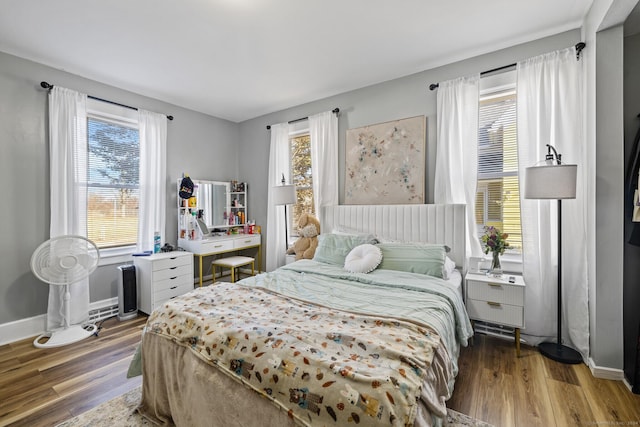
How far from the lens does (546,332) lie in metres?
2.40

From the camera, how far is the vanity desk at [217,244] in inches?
145

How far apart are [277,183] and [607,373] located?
12.6ft

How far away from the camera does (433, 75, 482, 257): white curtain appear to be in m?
2.70

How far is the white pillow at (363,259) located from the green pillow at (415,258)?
9 cm

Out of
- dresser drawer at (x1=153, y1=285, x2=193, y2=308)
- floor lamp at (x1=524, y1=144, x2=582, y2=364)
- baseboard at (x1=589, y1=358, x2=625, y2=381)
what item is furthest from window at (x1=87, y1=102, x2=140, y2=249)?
baseboard at (x1=589, y1=358, x2=625, y2=381)

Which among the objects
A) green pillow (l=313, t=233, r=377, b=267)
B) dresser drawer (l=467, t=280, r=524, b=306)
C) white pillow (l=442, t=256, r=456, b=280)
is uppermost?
green pillow (l=313, t=233, r=377, b=267)

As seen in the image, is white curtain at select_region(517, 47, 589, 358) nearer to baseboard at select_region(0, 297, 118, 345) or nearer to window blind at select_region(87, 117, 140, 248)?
window blind at select_region(87, 117, 140, 248)

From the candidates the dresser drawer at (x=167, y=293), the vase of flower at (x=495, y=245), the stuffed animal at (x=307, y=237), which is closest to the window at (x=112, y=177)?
the dresser drawer at (x=167, y=293)

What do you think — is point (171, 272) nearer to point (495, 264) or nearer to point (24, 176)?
point (24, 176)

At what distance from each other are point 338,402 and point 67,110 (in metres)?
3.78

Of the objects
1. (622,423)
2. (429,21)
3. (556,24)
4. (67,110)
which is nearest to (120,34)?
(67,110)

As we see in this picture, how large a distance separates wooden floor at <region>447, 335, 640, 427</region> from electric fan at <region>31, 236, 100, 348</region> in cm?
336

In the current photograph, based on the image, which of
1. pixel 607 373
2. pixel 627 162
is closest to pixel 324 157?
pixel 627 162

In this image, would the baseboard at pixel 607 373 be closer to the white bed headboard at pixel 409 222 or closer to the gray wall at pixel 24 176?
the white bed headboard at pixel 409 222
